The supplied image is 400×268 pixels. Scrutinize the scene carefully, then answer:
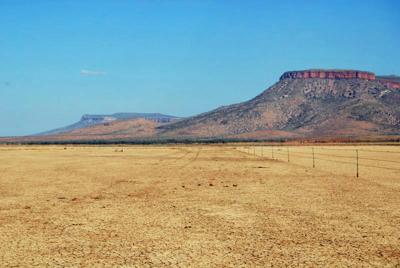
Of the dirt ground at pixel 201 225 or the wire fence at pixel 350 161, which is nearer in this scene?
the dirt ground at pixel 201 225

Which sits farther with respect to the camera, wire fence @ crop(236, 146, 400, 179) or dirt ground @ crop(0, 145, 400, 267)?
wire fence @ crop(236, 146, 400, 179)

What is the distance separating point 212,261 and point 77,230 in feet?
16.5

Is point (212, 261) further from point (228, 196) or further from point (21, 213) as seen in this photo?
point (228, 196)

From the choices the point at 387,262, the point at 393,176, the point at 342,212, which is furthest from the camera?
the point at 393,176

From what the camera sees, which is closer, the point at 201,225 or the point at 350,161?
the point at 201,225

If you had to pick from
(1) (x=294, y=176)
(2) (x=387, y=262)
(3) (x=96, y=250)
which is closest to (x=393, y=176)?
(1) (x=294, y=176)

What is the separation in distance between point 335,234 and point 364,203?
6.36 metres

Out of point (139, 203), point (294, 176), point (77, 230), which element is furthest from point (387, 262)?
point (294, 176)

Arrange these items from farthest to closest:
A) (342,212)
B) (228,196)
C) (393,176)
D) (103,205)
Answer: (393,176) < (228,196) < (103,205) < (342,212)

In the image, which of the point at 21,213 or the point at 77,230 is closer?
the point at 77,230

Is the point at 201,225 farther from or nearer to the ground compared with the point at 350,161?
farther from the ground

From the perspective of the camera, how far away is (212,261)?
11133mm

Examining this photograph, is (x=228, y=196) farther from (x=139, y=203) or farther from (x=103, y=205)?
(x=103, y=205)

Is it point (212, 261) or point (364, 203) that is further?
point (364, 203)
